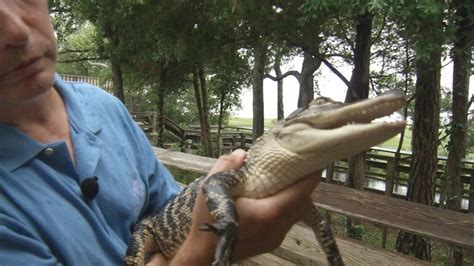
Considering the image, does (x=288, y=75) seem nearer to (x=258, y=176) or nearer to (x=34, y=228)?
(x=258, y=176)

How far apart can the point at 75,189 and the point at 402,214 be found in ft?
5.49

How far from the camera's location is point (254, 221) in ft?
5.54

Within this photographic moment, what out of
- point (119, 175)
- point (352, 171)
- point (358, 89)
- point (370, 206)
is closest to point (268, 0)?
point (358, 89)

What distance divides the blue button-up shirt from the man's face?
0.15 m

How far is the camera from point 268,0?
5.76 m

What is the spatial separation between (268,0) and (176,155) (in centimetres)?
275

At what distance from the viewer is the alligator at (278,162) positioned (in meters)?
1.53

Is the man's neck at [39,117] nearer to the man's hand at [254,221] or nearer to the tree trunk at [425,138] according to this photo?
the man's hand at [254,221]

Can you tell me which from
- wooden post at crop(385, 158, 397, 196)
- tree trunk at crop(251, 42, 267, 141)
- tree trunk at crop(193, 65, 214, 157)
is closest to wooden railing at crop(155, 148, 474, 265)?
wooden post at crop(385, 158, 397, 196)

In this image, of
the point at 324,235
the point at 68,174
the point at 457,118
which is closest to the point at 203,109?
the point at 457,118

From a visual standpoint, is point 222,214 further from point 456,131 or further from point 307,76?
point 307,76

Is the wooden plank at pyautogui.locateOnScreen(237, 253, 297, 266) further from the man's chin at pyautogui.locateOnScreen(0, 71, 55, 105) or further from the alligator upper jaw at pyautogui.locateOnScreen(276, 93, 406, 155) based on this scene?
the man's chin at pyautogui.locateOnScreen(0, 71, 55, 105)

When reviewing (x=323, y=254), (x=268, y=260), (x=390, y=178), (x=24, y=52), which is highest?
(x=24, y=52)

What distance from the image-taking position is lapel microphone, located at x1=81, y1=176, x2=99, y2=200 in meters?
1.49
